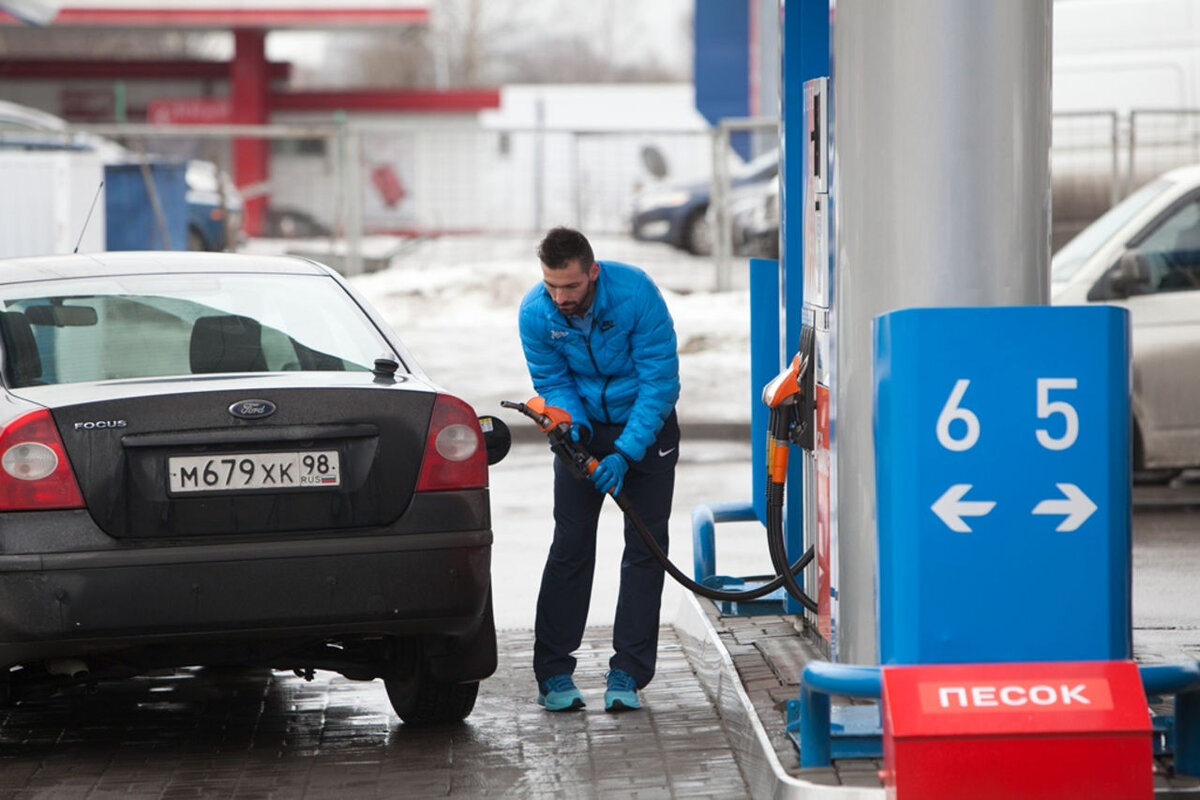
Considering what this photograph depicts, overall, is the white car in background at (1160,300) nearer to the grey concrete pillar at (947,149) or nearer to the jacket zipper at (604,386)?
the jacket zipper at (604,386)

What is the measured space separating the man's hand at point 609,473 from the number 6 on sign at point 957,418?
6.18 ft

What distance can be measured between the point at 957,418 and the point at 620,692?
2.29 metres

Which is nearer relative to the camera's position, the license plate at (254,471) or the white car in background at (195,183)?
the license plate at (254,471)

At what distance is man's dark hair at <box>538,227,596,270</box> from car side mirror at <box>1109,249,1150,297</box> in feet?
18.0

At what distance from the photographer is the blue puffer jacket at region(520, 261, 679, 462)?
6137mm

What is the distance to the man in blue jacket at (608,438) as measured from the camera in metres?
6.14

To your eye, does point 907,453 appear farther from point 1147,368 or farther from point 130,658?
point 1147,368

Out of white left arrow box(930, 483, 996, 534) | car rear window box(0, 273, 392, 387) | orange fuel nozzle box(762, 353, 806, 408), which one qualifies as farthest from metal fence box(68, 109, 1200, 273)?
white left arrow box(930, 483, 996, 534)

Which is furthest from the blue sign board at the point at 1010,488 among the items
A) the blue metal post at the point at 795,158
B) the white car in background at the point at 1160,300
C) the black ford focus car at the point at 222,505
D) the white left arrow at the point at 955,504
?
the white car in background at the point at 1160,300

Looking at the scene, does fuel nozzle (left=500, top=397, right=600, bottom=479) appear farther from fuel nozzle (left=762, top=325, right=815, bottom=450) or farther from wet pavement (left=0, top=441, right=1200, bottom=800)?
wet pavement (left=0, top=441, right=1200, bottom=800)

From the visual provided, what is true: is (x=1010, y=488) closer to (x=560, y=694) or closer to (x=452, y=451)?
(x=452, y=451)

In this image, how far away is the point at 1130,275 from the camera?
34.7 ft

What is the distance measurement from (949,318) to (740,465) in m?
8.55

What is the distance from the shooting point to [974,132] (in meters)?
4.76
